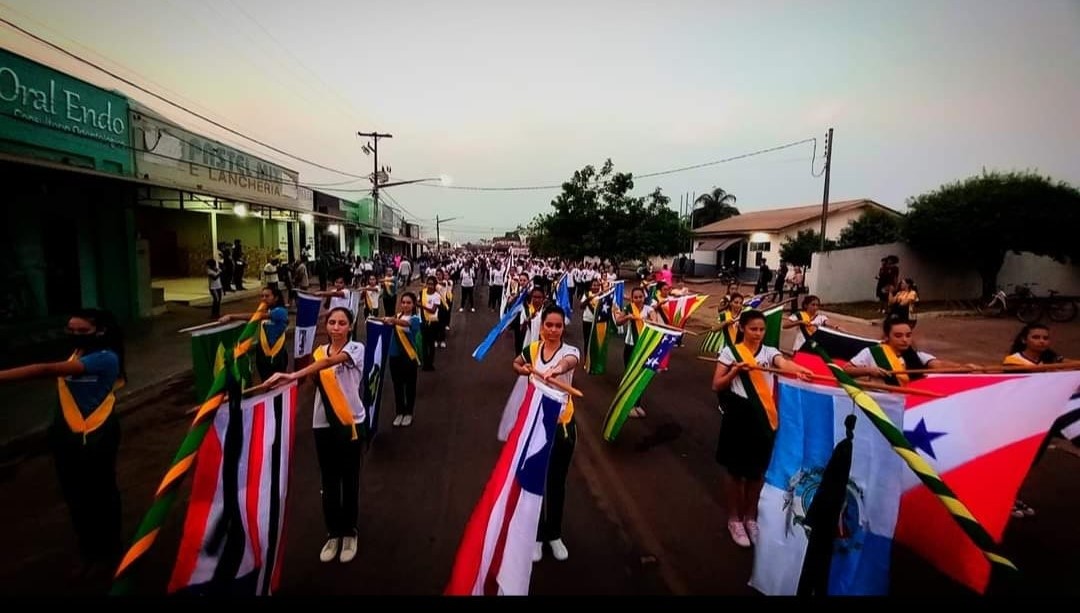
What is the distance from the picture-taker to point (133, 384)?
7727 millimetres

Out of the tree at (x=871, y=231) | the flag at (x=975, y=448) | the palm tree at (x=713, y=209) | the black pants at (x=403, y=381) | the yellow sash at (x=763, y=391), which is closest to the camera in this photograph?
the flag at (x=975, y=448)

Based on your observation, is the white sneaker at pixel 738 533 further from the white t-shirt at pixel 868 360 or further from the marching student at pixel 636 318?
the marching student at pixel 636 318

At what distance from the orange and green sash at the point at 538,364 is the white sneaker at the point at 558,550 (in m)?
0.85

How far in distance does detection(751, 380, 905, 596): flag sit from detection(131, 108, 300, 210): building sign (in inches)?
504

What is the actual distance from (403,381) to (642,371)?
287 centimetres

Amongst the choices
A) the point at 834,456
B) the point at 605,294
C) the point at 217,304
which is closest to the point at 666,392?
the point at 605,294

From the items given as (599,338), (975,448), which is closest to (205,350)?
(599,338)

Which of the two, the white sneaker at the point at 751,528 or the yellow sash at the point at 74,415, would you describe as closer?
the yellow sash at the point at 74,415

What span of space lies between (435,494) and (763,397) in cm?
279

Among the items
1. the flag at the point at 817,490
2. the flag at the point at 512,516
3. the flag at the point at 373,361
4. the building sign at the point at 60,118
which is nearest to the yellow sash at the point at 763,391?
the flag at the point at 817,490

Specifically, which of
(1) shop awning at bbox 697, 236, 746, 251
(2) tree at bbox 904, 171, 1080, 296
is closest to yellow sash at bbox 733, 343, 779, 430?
(2) tree at bbox 904, 171, 1080, 296

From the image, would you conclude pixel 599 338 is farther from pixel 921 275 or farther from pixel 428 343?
pixel 921 275

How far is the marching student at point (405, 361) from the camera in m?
6.08

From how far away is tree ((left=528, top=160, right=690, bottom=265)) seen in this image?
29609 millimetres
